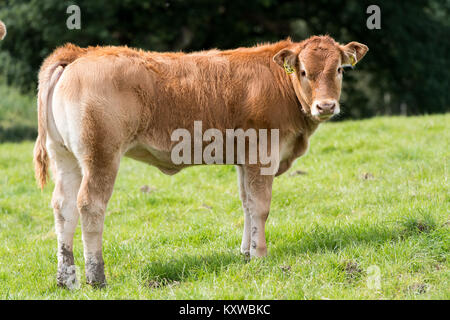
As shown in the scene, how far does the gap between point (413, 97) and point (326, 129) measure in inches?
492

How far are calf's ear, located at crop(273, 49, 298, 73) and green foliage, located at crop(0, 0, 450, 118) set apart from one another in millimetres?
12767

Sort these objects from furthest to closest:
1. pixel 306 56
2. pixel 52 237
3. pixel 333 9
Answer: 1. pixel 333 9
2. pixel 52 237
3. pixel 306 56

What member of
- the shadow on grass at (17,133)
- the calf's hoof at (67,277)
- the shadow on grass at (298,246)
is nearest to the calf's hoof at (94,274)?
the calf's hoof at (67,277)

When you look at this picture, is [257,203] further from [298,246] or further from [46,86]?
[46,86]

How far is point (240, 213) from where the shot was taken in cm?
774

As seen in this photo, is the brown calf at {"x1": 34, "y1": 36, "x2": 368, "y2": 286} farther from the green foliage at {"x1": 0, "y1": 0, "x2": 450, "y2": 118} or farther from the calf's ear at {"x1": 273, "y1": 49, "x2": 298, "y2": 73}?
the green foliage at {"x1": 0, "y1": 0, "x2": 450, "y2": 118}

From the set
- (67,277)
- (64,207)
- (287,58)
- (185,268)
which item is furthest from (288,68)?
(67,277)

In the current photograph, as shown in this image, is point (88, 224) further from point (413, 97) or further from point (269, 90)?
point (413, 97)

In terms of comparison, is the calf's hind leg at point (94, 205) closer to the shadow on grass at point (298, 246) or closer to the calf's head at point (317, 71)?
the shadow on grass at point (298, 246)

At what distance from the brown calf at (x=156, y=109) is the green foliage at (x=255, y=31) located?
41.4 feet

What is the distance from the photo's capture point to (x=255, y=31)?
22453 mm

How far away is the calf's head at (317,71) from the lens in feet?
18.3

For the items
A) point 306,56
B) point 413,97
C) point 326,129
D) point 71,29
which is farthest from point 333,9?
point 306,56

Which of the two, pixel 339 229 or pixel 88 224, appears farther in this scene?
pixel 339 229
